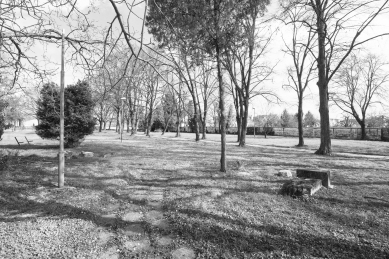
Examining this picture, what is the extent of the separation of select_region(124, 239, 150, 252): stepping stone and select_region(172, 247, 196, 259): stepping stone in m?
0.43

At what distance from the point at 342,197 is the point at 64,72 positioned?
7.02 metres

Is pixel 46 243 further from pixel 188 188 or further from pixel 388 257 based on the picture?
pixel 388 257

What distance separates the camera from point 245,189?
565 centimetres

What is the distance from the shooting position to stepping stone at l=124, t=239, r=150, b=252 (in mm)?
3100

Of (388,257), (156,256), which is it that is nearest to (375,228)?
(388,257)

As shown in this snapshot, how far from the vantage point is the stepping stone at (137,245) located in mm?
3100

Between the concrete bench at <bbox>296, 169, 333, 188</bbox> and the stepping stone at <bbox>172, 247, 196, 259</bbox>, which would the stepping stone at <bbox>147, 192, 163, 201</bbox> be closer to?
the stepping stone at <bbox>172, 247, 196, 259</bbox>

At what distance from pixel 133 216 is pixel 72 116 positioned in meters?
10.9

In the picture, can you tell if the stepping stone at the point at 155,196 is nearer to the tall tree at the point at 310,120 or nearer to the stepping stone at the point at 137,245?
the stepping stone at the point at 137,245

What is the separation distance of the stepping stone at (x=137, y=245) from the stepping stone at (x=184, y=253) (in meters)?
0.43

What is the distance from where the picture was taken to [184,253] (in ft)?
9.78

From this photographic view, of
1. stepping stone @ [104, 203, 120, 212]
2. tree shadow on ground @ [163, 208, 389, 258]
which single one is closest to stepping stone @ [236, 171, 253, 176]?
tree shadow on ground @ [163, 208, 389, 258]

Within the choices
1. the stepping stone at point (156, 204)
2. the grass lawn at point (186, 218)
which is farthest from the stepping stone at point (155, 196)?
the stepping stone at point (156, 204)

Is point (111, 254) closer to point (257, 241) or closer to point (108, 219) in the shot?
point (108, 219)
